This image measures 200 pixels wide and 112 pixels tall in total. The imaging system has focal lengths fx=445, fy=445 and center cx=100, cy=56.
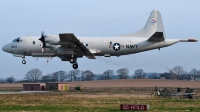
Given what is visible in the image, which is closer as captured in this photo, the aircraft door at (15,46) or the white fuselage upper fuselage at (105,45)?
the white fuselage upper fuselage at (105,45)

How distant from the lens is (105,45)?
61562 millimetres

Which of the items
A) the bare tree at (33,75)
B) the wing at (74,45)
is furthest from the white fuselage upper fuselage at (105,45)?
the bare tree at (33,75)

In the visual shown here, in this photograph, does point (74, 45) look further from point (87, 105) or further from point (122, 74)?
point (122, 74)

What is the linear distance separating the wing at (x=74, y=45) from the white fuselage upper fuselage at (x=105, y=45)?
0.88 m

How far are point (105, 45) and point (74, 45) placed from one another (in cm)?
434

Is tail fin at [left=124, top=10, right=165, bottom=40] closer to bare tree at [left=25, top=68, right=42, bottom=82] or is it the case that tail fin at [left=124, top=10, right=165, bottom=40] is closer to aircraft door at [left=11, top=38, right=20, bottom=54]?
aircraft door at [left=11, top=38, right=20, bottom=54]

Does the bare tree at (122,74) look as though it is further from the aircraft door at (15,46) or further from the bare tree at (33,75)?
the aircraft door at (15,46)

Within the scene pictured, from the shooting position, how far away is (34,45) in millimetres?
61906

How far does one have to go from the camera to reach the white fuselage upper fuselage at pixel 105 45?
202ft

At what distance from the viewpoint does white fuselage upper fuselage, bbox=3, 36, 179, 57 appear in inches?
2427

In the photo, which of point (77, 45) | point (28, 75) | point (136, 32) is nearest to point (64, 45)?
point (77, 45)

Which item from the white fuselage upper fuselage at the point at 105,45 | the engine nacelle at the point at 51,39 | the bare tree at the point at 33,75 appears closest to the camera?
the engine nacelle at the point at 51,39

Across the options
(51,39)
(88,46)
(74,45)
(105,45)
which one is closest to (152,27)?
(105,45)

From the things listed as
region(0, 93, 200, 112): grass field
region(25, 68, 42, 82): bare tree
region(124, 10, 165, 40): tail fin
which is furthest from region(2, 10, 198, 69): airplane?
region(25, 68, 42, 82): bare tree
